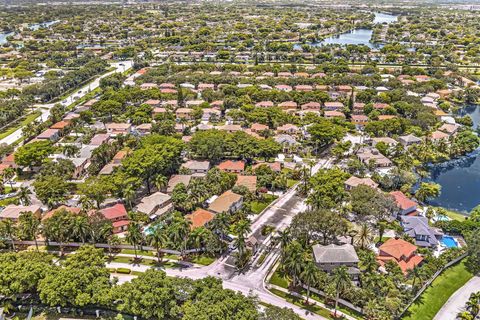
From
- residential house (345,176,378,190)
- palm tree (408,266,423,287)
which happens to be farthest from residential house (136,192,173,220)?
palm tree (408,266,423,287)

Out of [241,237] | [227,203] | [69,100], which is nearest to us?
[241,237]

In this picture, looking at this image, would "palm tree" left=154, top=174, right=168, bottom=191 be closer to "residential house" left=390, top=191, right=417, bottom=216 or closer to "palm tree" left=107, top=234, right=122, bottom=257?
"palm tree" left=107, top=234, right=122, bottom=257

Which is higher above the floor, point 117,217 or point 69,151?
point 69,151

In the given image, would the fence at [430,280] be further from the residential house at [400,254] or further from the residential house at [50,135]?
the residential house at [50,135]

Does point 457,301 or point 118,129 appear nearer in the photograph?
point 457,301

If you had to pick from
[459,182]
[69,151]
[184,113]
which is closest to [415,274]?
[459,182]

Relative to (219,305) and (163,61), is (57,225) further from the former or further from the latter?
(163,61)

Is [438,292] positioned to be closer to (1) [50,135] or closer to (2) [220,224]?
(2) [220,224]
